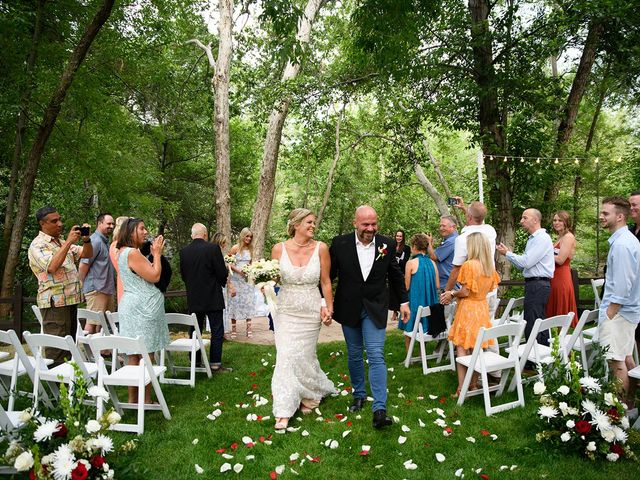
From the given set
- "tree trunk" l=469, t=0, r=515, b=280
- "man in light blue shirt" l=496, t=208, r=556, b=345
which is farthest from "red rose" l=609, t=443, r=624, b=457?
"tree trunk" l=469, t=0, r=515, b=280

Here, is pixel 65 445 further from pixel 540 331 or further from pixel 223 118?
pixel 223 118

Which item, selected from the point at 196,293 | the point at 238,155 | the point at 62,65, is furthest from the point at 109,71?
the point at 238,155

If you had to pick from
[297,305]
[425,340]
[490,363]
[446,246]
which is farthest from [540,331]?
[297,305]

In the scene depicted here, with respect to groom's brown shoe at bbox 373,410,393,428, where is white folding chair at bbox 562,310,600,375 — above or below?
above

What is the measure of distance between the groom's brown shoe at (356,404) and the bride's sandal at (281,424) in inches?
26.8

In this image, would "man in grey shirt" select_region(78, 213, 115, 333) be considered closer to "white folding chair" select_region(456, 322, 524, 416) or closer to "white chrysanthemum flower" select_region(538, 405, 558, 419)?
"white folding chair" select_region(456, 322, 524, 416)

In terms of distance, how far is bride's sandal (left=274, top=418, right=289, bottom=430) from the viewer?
13.6 ft

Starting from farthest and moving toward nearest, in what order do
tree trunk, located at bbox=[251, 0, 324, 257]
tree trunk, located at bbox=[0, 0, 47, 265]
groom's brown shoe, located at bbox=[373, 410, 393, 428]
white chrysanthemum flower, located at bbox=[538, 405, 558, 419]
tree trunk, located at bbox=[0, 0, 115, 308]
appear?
tree trunk, located at bbox=[251, 0, 324, 257] < tree trunk, located at bbox=[0, 0, 47, 265] < tree trunk, located at bbox=[0, 0, 115, 308] < groom's brown shoe, located at bbox=[373, 410, 393, 428] < white chrysanthemum flower, located at bbox=[538, 405, 558, 419]

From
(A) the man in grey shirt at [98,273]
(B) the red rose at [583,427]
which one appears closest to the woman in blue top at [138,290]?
(A) the man in grey shirt at [98,273]

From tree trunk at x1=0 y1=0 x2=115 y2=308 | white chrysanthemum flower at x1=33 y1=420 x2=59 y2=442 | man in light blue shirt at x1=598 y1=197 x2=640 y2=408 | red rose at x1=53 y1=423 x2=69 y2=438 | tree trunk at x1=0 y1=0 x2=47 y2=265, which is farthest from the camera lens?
tree trunk at x1=0 y1=0 x2=47 y2=265

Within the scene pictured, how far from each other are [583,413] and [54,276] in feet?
17.8

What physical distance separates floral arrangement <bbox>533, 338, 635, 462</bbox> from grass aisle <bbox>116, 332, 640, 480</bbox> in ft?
0.33

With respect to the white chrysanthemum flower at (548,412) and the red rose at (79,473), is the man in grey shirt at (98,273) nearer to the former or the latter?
the red rose at (79,473)

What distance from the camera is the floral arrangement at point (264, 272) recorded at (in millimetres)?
4172
